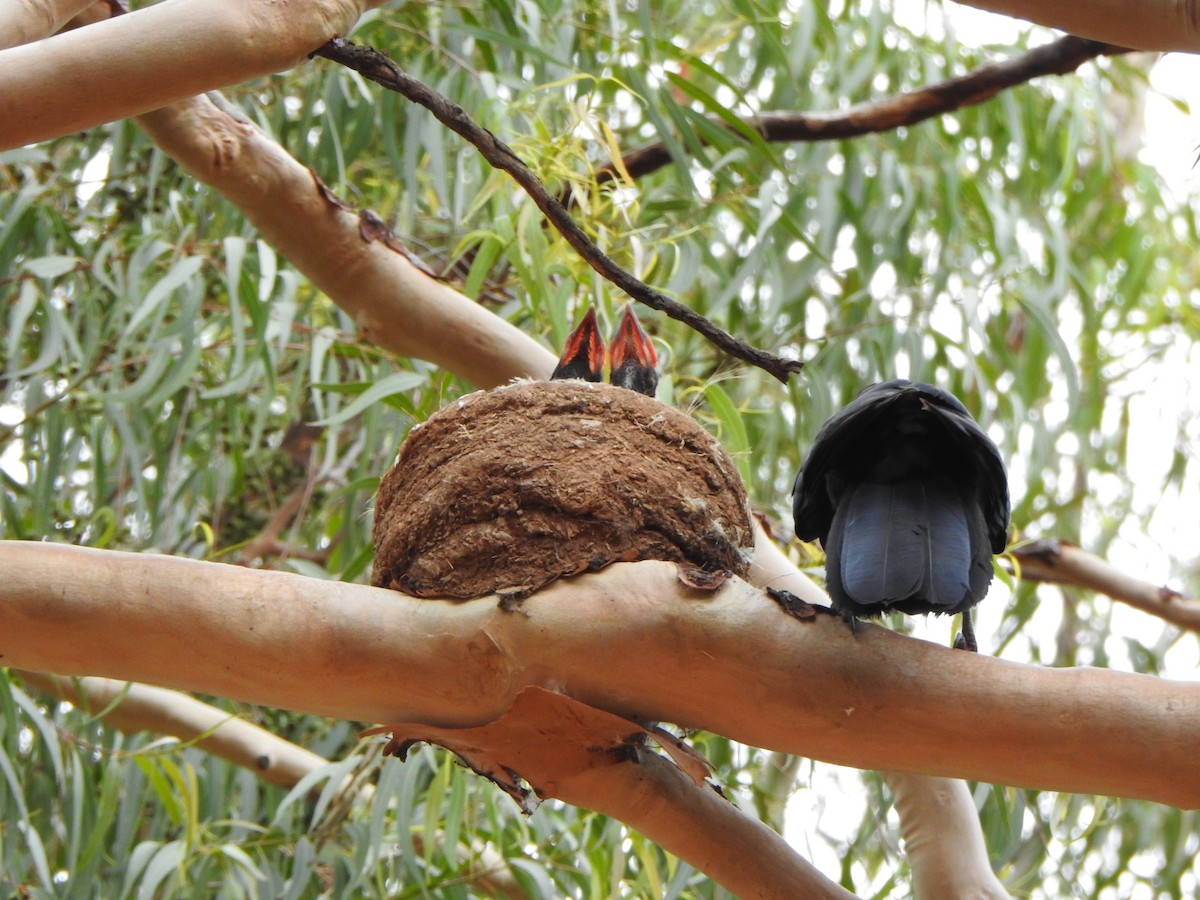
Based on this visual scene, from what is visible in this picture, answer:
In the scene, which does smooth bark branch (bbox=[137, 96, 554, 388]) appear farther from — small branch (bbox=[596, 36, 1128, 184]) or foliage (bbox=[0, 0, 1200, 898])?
small branch (bbox=[596, 36, 1128, 184])

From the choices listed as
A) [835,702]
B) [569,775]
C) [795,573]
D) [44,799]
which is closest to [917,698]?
[835,702]

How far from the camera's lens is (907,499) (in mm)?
1495

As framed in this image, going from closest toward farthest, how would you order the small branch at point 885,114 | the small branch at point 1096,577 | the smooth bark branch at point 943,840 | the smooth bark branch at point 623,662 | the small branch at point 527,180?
the smooth bark branch at point 623,662, the small branch at point 527,180, the smooth bark branch at point 943,840, the small branch at point 885,114, the small branch at point 1096,577

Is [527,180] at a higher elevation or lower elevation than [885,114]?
lower

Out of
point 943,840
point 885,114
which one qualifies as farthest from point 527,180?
point 885,114

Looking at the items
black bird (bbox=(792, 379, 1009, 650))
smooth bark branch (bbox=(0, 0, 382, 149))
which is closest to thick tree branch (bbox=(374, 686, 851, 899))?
black bird (bbox=(792, 379, 1009, 650))

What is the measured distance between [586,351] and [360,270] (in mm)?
422

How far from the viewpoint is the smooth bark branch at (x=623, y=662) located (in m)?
1.34

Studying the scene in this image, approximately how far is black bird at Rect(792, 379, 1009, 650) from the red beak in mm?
868

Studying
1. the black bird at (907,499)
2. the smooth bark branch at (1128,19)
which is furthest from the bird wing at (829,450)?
the smooth bark branch at (1128,19)

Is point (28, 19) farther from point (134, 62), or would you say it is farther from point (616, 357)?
point (616, 357)

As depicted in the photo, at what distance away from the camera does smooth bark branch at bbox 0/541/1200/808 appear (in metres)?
1.34

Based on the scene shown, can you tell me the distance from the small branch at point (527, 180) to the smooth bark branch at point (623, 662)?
0.97ft

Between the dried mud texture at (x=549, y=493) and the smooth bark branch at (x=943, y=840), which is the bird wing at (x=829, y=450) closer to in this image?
the dried mud texture at (x=549, y=493)
